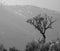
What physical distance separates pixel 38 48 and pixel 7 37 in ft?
253

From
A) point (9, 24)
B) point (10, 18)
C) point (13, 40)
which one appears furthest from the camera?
point (10, 18)

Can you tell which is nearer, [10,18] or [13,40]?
[13,40]

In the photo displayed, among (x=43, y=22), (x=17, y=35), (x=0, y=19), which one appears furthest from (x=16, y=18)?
(x=43, y=22)

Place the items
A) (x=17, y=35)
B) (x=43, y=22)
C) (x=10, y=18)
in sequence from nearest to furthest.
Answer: (x=43, y=22)
(x=17, y=35)
(x=10, y=18)

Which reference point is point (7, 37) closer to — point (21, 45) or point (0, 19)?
point (21, 45)

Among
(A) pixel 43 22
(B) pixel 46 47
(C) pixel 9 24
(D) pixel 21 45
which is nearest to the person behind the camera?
(B) pixel 46 47

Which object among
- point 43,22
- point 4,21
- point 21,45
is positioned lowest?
point 21,45

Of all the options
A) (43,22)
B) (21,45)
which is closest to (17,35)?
(21,45)

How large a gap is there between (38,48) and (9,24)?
10373 centimetres

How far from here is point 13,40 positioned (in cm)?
12119

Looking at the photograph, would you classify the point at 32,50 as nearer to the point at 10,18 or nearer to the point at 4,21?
the point at 4,21

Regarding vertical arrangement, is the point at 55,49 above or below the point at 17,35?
above

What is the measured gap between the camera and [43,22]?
185 ft

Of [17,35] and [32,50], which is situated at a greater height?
[32,50]
